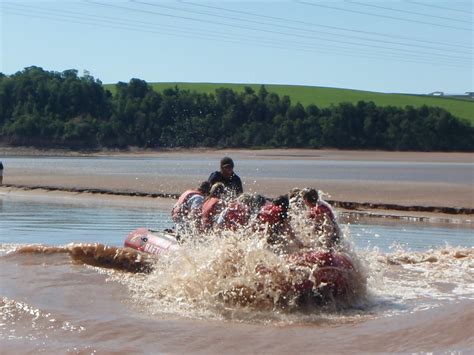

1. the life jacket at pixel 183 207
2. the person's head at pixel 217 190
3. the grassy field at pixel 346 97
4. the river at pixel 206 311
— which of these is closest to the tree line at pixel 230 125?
the grassy field at pixel 346 97

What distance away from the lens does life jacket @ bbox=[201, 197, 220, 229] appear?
44.9ft

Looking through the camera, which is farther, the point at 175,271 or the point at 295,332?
the point at 175,271

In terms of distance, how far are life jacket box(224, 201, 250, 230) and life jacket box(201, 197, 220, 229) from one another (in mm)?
419

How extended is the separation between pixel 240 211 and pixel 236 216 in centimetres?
9

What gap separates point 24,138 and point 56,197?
1801 inches

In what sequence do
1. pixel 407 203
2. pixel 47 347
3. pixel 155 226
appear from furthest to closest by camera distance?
1. pixel 407 203
2. pixel 155 226
3. pixel 47 347

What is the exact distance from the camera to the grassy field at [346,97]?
270ft

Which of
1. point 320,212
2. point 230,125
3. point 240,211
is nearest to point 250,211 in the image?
point 240,211

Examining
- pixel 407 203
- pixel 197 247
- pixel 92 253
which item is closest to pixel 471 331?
pixel 197 247

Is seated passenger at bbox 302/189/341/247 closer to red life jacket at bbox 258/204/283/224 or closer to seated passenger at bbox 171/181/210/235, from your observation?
red life jacket at bbox 258/204/283/224

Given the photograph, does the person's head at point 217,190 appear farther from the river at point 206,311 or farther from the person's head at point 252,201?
the river at point 206,311

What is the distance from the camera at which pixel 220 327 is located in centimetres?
1087

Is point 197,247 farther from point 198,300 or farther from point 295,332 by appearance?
point 295,332

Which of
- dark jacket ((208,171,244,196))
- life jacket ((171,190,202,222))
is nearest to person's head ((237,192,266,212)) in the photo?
dark jacket ((208,171,244,196))
